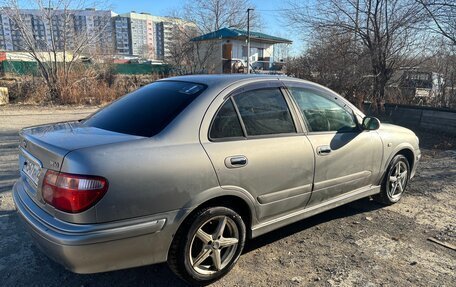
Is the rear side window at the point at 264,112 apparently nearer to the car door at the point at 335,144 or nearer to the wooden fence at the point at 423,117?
the car door at the point at 335,144

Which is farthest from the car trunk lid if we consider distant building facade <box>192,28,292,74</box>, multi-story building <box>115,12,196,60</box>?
multi-story building <box>115,12,196,60</box>

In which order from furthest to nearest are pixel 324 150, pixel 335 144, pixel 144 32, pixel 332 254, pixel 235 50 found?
pixel 144 32 → pixel 235 50 → pixel 335 144 → pixel 324 150 → pixel 332 254

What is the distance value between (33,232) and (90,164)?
28.7 inches

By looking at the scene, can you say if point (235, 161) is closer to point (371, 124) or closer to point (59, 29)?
point (371, 124)

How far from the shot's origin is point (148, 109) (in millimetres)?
3029

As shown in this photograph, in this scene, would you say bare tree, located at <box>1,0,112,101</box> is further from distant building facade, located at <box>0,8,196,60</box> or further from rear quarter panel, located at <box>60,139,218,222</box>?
rear quarter panel, located at <box>60,139,218,222</box>

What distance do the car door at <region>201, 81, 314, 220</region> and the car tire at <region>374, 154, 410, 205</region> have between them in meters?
1.57

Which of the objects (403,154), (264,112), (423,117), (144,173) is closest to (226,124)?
(264,112)

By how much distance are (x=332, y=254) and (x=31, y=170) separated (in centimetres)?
269

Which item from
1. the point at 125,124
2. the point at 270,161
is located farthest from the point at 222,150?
the point at 125,124

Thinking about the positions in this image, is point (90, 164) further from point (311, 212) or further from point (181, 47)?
point (181, 47)

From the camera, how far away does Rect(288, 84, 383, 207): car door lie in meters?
3.55

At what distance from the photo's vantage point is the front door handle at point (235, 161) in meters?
2.81

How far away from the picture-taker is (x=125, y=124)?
293cm
